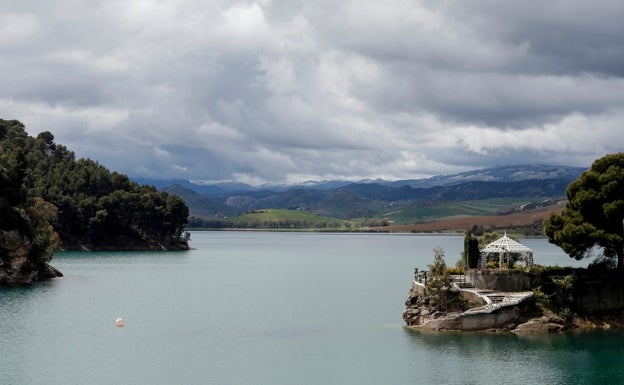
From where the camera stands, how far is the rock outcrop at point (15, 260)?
108688 millimetres

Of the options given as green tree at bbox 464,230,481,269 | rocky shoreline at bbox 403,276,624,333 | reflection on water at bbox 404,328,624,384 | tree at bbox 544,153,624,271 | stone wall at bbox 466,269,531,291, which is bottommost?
reflection on water at bbox 404,328,624,384

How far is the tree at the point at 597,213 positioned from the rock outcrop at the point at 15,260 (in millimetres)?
72491

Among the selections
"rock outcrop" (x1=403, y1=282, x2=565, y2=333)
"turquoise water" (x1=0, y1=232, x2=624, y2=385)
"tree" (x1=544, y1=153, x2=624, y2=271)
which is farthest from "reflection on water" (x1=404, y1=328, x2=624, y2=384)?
"tree" (x1=544, y1=153, x2=624, y2=271)

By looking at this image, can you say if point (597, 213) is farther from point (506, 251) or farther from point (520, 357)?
point (520, 357)

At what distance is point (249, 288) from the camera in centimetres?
11725

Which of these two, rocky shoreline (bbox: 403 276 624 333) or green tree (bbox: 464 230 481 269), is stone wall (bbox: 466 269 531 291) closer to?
rocky shoreline (bbox: 403 276 624 333)

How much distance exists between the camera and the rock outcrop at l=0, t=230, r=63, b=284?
10869cm

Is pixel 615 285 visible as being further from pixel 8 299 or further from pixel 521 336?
pixel 8 299

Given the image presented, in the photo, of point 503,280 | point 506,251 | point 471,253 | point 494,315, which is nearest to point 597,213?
point 506,251

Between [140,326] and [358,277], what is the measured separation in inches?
2594

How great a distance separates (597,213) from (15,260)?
78.4 m

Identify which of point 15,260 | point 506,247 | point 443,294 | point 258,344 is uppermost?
point 506,247

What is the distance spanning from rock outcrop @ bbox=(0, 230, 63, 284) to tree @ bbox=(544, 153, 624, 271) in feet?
238

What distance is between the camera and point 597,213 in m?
71.6
